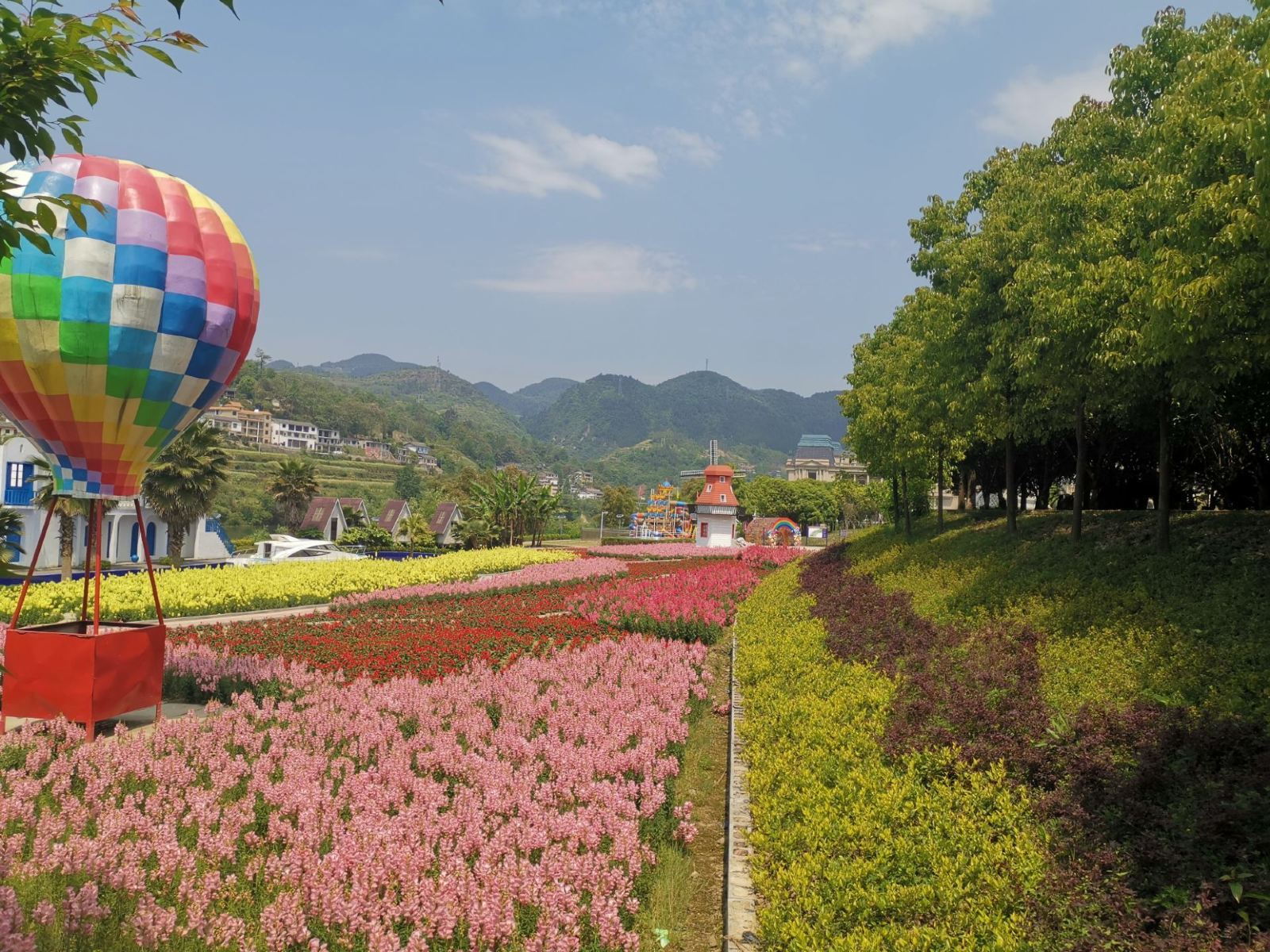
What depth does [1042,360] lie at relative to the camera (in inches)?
566

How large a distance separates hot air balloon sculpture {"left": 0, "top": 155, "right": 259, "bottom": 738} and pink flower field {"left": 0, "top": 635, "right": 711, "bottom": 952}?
0.98 metres

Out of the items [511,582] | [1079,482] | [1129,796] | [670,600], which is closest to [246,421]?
[511,582]

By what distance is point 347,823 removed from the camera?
7.60m

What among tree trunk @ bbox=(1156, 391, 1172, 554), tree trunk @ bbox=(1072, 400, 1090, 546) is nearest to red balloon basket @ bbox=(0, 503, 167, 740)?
tree trunk @ bbox=(1156, 391, 1172, 554)

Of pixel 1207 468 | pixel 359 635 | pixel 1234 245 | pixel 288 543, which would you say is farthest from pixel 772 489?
pixel 1234 245

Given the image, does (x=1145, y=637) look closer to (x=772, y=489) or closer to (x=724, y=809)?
(x=724, y=809)

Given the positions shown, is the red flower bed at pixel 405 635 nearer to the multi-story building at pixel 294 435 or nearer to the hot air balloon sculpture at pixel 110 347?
the hot air balloon sculpture at pixel 110 347

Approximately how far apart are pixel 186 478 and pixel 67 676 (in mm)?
26202

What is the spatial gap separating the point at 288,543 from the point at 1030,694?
1835 inches

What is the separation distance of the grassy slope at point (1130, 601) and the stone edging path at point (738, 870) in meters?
3.68

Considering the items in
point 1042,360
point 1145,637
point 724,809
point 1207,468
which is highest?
point 1042,360

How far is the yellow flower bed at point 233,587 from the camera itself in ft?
66.1

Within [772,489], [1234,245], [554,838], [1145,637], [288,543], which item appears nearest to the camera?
[554,838]

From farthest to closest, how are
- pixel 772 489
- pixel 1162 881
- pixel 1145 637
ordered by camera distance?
pixel 772 489
pixel 1145 637
pixel 1162 881
